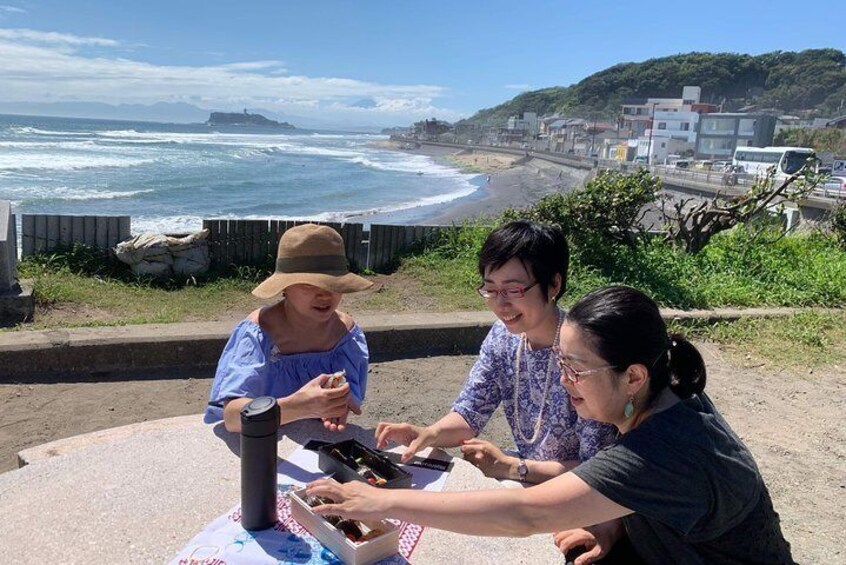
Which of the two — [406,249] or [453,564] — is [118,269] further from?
[453,564]

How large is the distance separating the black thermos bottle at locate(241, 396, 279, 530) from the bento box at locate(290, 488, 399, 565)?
74 millimetres

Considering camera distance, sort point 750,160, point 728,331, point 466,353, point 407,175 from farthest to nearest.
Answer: point 750,160 < point 407,175 < point 728,331 < point 466,353

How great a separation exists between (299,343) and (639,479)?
1.39m

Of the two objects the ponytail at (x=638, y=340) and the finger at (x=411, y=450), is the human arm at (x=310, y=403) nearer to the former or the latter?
the finger at (x=411, y=450)

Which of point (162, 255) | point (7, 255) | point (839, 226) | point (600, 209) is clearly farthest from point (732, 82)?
point (7, 255)

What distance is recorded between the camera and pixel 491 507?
146 centimetres

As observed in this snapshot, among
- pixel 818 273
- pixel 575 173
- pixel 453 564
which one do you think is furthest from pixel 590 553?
pixel 575 173

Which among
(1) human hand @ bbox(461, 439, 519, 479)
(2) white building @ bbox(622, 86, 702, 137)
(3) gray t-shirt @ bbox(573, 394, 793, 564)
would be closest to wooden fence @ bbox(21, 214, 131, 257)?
(1) human hand @ bbox(461, 439, 519, 479)

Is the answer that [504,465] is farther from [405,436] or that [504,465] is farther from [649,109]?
[649,109]

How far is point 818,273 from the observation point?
7.68m

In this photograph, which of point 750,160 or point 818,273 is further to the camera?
point 750,160

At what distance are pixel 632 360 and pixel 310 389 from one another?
1.05 metres

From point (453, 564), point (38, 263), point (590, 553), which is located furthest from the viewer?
point (38, 263)

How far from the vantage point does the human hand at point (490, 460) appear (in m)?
2.17
